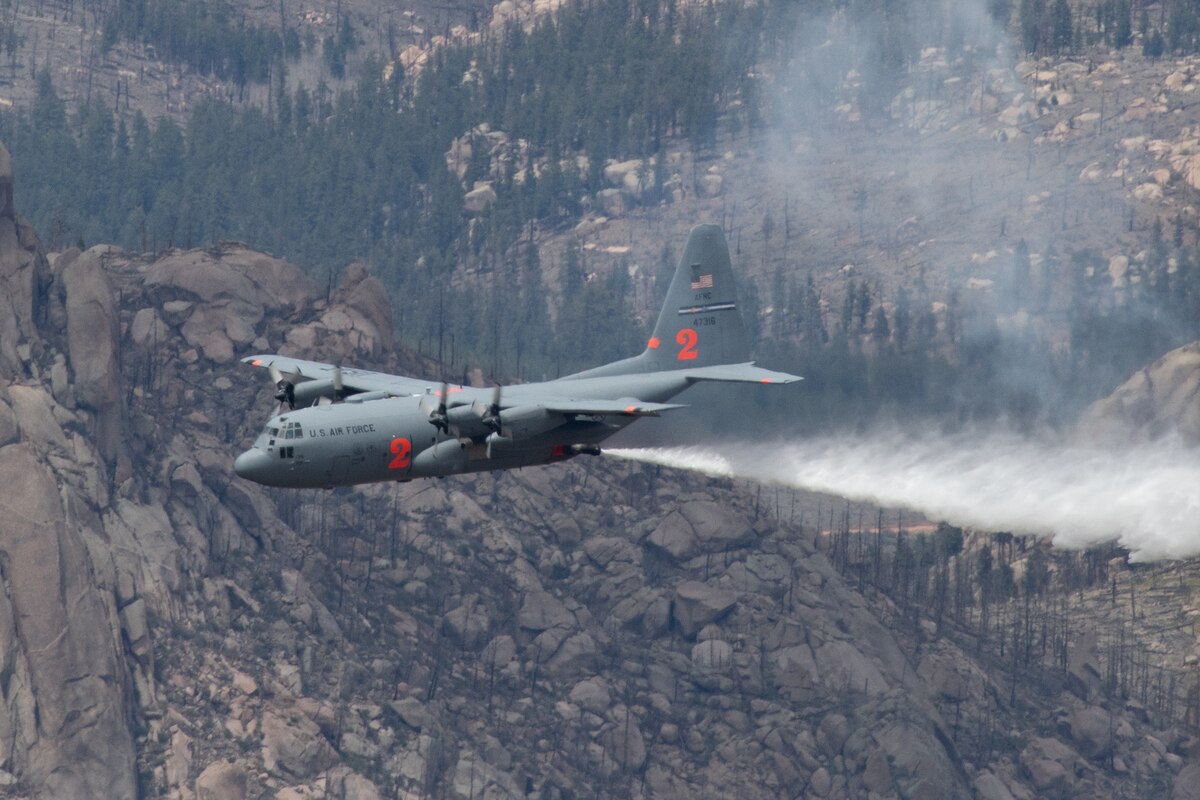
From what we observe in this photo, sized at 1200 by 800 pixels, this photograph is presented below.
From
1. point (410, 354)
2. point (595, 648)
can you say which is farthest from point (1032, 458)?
point (410, 354)

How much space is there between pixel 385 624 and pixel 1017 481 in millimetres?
39905

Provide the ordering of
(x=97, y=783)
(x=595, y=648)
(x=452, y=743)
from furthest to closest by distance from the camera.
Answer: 1. (x=595, y=648)
2. (x=452, y=743)
3. (x=97, y=783)

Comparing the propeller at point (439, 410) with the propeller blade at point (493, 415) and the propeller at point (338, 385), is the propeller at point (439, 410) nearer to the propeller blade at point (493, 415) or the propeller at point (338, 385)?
the propeller blade at point (493, 415)

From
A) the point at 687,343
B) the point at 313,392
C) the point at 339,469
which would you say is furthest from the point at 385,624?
the point at 339,469

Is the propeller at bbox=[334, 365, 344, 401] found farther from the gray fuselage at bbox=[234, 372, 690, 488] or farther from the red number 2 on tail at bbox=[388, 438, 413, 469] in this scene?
the red number 2 on tail at bbox=[388, 438, 413, 469]

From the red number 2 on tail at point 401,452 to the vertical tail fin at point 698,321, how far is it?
1253 cm

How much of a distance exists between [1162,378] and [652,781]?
171 feet

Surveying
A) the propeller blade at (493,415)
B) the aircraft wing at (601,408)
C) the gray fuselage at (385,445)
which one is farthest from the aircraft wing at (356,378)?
the aircraft wing at (601,408)

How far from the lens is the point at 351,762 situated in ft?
466

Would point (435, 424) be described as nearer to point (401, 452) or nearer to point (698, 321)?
point (401, 452)

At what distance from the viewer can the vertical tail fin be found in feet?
316

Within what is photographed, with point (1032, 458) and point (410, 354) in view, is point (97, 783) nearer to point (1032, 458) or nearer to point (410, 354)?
point (410, 354)

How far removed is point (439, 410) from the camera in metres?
83.8

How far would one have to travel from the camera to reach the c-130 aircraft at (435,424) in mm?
83125
